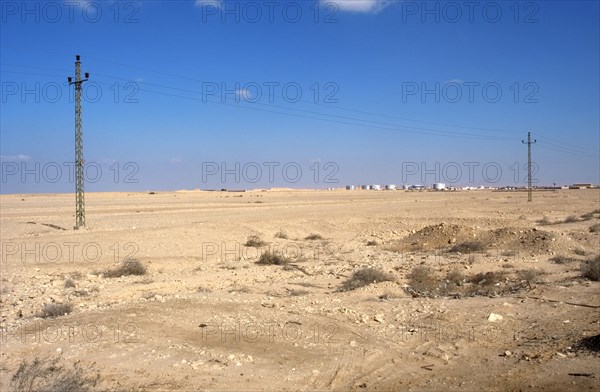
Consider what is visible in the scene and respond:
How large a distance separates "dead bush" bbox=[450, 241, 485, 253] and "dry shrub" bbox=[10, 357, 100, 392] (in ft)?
48.2

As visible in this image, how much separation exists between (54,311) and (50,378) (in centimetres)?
359

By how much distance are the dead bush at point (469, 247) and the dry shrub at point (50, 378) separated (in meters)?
14.7

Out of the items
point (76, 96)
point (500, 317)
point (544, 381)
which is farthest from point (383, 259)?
point (76, 96)

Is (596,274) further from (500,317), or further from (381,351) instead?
(381,351)

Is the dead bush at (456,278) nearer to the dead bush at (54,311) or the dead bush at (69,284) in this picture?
the dead bush at (54,311)

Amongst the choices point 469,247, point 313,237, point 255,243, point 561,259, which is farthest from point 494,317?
point 313,237

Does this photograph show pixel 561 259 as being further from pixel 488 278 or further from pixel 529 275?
pixel 488 278

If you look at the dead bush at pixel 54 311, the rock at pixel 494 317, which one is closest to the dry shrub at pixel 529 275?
the rock at pixel 494 317

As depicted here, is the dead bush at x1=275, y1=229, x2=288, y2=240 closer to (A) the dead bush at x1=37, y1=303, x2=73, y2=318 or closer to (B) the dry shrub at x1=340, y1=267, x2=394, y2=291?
(B) the dry shrub at x1=340, y1=267, x2=394, y2=291

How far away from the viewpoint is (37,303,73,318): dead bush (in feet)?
33.0

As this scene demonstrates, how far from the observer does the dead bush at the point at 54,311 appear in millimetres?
10055

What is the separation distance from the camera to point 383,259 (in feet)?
60.6

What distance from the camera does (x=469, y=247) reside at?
19.0 m

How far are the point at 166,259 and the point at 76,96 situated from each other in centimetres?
1240
